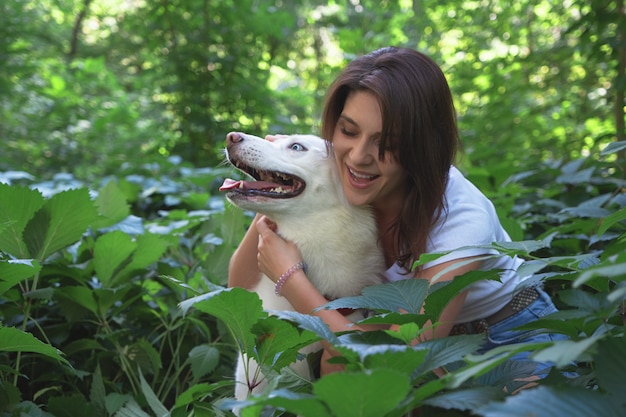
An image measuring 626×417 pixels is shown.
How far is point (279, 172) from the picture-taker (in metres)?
2.33

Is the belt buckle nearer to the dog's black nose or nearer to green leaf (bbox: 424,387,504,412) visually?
the dog's black nose

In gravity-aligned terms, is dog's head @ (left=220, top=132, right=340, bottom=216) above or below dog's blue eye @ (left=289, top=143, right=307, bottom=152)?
below

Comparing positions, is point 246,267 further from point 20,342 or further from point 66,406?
point 20,342

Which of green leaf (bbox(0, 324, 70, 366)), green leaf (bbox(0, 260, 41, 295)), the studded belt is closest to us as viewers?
green leaf (bbox(0, 324, 70, 366))

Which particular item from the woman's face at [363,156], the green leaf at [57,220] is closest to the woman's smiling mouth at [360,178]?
the woman's face at [363,156]

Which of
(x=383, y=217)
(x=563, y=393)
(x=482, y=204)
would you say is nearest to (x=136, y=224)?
(x=383, y=217)

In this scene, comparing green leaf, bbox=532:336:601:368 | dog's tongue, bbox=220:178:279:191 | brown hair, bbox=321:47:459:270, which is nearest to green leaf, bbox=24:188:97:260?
dog's tongue, bbox=220:178:279:191

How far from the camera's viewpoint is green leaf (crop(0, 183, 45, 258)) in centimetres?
205

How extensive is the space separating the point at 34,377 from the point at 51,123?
6.03 meters

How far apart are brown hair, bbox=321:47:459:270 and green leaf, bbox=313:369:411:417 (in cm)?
117

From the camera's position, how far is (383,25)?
8.52 metres

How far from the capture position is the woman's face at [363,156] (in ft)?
7.05

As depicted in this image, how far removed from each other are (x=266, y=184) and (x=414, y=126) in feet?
1.88

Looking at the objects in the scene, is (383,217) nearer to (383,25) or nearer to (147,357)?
(147,357)
